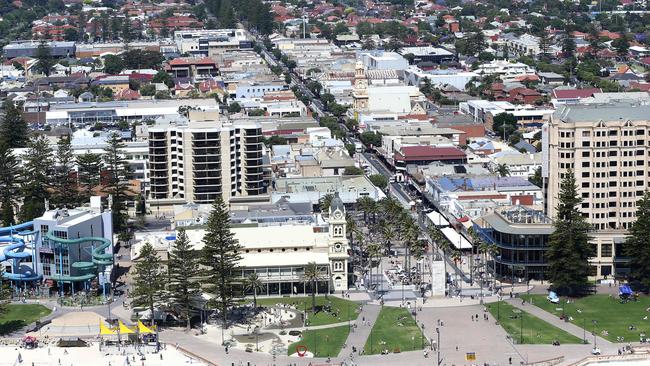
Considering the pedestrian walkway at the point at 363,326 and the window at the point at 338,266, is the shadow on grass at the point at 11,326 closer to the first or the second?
the pedestrian walkway at the point at 363,326

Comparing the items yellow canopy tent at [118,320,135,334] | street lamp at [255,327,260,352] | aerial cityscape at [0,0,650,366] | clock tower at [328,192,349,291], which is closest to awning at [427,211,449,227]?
aerial cityscape at [0,0,650,366]

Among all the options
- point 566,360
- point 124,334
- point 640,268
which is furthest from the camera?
point 640,268

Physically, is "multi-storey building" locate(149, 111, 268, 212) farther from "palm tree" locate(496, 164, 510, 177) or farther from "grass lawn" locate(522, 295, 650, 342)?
"grass lawn" locate(522, 295, 650, 342)

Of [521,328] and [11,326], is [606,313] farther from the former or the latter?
[11,326]

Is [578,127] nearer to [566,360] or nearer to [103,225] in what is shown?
[566,360]

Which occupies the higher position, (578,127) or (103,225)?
(578,127)

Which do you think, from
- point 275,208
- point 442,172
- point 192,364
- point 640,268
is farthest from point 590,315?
point 442,172

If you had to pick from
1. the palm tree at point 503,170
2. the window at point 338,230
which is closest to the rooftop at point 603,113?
the window at point 338,230
